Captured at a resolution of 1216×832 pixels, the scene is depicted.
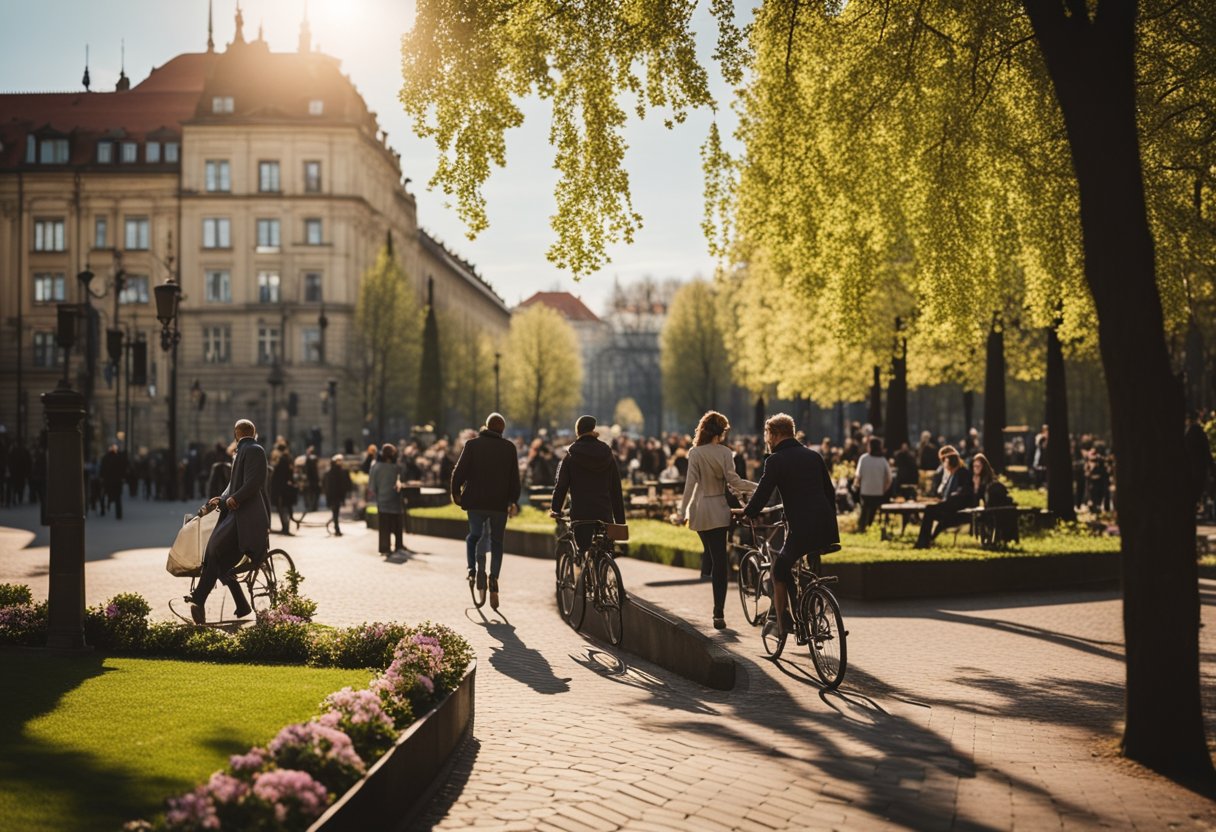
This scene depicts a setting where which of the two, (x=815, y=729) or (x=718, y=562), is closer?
(x=815, y=729)

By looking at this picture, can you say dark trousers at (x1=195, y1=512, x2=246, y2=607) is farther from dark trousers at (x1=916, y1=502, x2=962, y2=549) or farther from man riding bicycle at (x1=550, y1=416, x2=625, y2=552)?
dark trousers at (x1=916, y1=502, x2=962, y2=549)

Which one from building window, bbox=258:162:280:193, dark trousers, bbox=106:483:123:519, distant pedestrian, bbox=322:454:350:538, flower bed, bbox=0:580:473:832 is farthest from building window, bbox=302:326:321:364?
flower bed, bbox=0:580:473:832

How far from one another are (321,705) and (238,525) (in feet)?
21.0

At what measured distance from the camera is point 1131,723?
26.8 feet

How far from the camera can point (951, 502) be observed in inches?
839

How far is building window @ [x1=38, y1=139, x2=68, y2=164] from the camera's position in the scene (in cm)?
8706

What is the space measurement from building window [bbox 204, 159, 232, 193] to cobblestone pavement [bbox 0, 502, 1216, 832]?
71189 millimetres

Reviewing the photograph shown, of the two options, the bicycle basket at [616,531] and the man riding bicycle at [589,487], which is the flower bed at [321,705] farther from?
the man riding bicycle at [589,487]

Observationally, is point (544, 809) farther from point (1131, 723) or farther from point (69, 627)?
point (69, 627)

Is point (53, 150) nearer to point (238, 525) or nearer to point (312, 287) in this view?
point (312, 287)

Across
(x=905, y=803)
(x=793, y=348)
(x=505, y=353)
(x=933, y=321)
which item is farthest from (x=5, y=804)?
(x=505, y=353)

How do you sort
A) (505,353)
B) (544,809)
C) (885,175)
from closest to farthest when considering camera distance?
1. (544,809)
2. (885,175)
3. (505,353)

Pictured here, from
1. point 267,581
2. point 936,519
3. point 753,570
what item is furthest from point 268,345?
point 753,570

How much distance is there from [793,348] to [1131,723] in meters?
32.1
